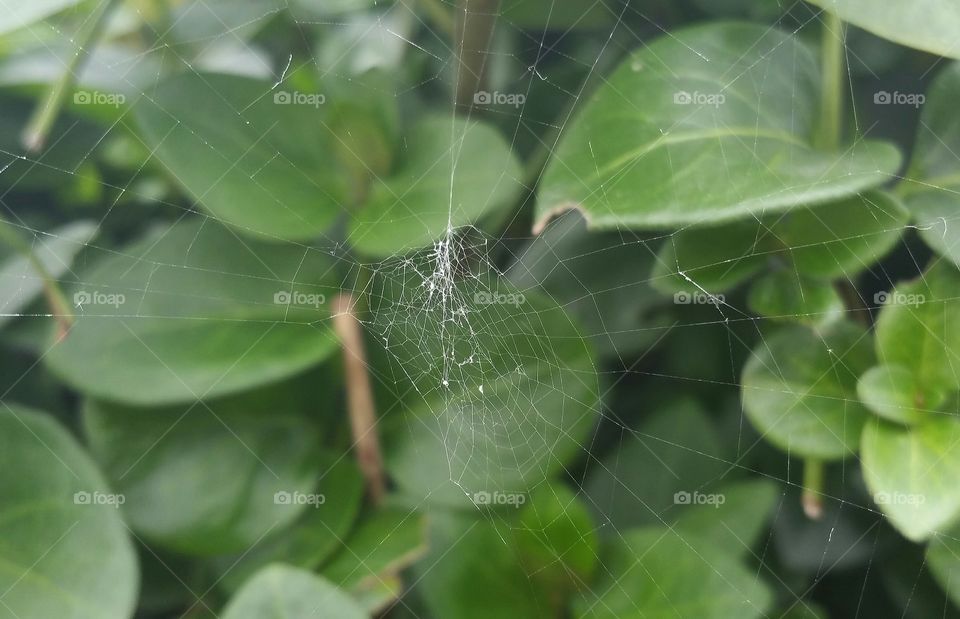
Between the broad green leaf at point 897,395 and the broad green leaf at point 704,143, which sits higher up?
the broad green leaf at point 704,143

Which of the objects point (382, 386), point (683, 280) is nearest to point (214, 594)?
point (382, 386)

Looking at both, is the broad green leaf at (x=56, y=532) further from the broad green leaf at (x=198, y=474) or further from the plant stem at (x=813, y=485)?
the plant stem at (x=813, y=485)

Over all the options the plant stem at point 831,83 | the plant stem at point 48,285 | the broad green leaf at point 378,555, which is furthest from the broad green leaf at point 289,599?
the plant stem at point 831,83

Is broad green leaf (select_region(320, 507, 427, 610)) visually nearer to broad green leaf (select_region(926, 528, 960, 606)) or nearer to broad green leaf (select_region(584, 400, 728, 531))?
broad green leaf (select_region(584, 400, 728, 531))

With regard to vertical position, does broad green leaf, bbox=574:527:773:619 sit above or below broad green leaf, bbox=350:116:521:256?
below

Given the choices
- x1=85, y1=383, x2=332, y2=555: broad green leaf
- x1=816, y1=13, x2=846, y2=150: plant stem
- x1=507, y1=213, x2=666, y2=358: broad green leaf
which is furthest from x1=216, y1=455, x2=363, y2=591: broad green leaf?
x1=816, y1=13, x2=846, y2=150: plant stem
